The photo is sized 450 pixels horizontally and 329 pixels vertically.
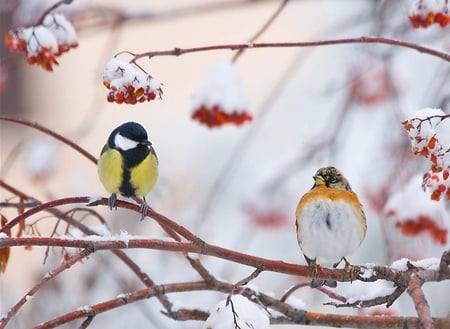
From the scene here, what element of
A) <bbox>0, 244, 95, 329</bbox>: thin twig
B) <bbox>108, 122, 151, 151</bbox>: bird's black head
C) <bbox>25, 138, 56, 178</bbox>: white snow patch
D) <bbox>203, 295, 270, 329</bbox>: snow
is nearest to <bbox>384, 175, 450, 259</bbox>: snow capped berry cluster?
<bbox>108, 122, 151, 151</bbox>: bird's black head

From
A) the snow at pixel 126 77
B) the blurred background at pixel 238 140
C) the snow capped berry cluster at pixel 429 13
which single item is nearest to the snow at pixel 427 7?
the snow capped berry cluster at pixel 429 13

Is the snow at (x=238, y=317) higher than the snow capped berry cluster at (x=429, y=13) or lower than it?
lower

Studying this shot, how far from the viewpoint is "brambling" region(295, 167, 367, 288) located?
184 centimetres

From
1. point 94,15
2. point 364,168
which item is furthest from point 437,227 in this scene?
point 364,168

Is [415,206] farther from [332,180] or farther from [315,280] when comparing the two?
[315,280]

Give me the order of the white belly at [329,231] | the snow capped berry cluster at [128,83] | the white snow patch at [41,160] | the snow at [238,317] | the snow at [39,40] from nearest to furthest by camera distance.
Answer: the snow at [238,317] < the snow capped berry cluster at [128,83] < the snow at [39,40] < the white belly at [329,231] < the white snow patch at [41,160]

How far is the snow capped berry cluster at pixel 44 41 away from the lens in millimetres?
1695

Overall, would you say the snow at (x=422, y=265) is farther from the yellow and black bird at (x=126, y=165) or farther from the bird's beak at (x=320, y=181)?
the bird's beak at (x=320, y=181)

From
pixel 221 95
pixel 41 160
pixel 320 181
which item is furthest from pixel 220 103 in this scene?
pixel 41 160

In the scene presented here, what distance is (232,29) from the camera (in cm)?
552

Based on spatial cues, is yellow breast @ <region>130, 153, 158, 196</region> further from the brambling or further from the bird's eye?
the bird's eye

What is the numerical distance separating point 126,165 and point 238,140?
3.03 meters

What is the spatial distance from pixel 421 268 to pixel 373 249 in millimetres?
2493

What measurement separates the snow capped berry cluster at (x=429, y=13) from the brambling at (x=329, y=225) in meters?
0.47
